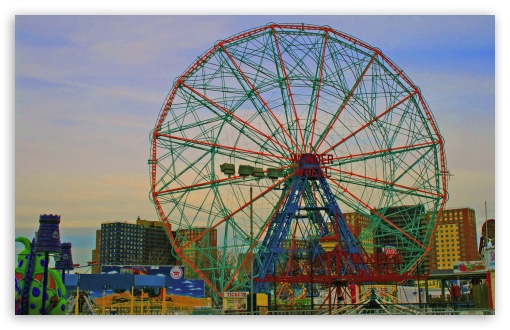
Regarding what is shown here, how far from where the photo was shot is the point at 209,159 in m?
31.7

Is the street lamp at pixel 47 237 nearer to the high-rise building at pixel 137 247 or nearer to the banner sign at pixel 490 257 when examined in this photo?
the banner sign at pixel 490 257

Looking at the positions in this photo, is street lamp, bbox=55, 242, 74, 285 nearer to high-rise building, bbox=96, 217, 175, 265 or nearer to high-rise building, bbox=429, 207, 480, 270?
high-rise building, bbox=429, 207, 480, 270

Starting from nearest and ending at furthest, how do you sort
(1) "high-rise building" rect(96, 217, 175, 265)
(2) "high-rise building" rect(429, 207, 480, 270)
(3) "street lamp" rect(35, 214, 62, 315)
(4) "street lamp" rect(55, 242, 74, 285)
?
(3) "street lamp" rect(35, 214, 62, 315)
(2) "high-rise building" rect(429, 207, 480, 270)
(4) "street lamp" rect(55, 242, 74, 285)
(1) "high-rise building" rect(96, 217, 175, 265)

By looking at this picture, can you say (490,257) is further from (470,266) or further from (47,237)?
(47,237)

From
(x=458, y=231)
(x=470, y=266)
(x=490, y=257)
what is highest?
(x=458, y=231)

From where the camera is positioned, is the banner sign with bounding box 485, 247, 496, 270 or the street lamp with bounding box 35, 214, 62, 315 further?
the banner sign with bounding box 485, 247, 496, 270

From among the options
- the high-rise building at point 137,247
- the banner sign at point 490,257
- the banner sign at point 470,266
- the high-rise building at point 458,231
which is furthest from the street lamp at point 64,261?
the high-rise building at point 137,247

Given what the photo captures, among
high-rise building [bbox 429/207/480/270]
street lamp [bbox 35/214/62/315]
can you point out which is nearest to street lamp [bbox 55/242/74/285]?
street lamp [bbox 35/214/62/315]

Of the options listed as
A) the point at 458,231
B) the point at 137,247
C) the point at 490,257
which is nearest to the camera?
the point at 490,257

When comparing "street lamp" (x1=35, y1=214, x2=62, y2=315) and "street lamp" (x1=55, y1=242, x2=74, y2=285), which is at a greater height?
"street lamp" (x1=35, y1=214, x2=62, y2=315)

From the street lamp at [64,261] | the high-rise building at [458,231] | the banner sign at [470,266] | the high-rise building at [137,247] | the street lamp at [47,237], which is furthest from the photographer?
the high-rise building at [137,247]

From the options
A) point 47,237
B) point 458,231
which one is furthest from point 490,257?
point 47,237

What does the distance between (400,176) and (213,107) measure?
805cm
